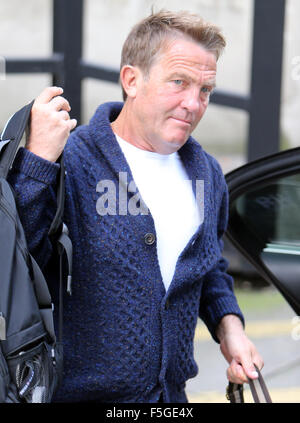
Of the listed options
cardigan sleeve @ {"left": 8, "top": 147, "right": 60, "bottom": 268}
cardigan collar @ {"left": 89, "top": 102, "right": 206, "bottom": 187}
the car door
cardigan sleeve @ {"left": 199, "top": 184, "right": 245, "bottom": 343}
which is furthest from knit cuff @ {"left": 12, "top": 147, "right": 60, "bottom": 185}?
the car door

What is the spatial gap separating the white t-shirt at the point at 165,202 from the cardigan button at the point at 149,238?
0.05m

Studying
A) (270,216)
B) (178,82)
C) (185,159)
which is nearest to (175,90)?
(178,82)

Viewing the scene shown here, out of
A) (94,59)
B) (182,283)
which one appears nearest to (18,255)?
(182,283)

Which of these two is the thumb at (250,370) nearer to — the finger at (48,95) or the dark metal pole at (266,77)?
the finger at (48,95)

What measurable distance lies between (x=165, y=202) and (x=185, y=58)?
335 millimetres

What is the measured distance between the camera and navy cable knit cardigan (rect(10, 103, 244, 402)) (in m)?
1.83

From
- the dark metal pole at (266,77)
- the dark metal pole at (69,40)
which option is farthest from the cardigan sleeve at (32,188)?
the dark metal pole at (69,40)

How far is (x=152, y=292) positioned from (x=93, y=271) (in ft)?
0.47

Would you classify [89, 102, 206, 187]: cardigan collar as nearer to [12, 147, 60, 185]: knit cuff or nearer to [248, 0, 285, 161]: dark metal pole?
[12, 147, 60, 185]: knit cuff

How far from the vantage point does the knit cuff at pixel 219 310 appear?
213 centimetres

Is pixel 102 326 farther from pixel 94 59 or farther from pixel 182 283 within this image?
pixel 94 59

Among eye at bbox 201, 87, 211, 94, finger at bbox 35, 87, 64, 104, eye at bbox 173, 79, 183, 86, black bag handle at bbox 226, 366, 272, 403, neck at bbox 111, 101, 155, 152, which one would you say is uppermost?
eye at bbox 173, 79, 183, 86
